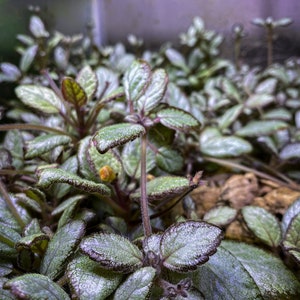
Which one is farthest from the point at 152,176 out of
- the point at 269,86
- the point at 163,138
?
the point at 269,86

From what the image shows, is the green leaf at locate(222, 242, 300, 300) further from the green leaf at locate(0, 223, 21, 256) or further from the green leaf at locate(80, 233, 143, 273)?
the green leaf at locate(0, 223, 21, 256)

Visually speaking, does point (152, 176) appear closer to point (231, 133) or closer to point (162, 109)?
point (162, 109)

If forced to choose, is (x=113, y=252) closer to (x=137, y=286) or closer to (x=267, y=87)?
(x=137, y=286)

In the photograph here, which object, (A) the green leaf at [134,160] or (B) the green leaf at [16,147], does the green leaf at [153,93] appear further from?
(B) the green leaf at [16,147]

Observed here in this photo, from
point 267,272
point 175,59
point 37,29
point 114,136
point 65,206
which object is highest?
point 37,29

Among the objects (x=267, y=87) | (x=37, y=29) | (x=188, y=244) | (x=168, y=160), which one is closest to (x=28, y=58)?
(x=37, y=29)

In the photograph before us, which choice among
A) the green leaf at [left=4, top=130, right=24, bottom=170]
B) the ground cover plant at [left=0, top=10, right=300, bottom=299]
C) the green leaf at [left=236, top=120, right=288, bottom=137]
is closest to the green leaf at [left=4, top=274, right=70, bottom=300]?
the ground cover plant at [left=0, top=10, right=300, bottom=299]
